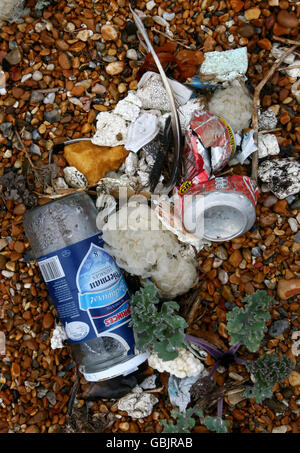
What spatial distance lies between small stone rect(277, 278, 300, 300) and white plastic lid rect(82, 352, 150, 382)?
1.93 ft

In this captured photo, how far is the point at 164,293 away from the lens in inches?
69.2

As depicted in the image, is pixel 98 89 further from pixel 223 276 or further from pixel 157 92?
pixel 223 276

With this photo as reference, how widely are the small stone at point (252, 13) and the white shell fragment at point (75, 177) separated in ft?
2.97

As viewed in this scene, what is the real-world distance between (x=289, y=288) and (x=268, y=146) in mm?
555

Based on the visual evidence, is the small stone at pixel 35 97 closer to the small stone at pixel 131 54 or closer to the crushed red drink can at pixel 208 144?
the small stone at pixel 131 54

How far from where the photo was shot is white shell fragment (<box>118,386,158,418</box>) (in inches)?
68.2

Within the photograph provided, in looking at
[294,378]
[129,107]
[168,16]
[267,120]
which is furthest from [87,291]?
[168,16]

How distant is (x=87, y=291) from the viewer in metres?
1.62

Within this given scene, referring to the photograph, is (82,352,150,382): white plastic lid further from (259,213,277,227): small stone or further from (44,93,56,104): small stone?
(44,93,56,104): small stone

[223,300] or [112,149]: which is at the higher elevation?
[112,149]

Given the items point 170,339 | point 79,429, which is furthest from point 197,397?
point 79,429

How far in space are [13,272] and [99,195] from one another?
18.6 inches

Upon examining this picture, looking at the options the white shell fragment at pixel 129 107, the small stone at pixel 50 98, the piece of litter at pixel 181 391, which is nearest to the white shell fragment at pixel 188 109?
the white shell fragment at pixel 129 107
